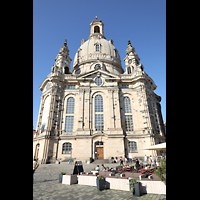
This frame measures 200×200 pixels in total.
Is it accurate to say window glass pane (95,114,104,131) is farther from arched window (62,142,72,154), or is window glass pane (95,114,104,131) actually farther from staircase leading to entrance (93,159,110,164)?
arched window (62,142,72,154)

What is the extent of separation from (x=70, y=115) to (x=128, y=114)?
1308cm

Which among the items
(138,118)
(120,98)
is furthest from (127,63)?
(138,118)

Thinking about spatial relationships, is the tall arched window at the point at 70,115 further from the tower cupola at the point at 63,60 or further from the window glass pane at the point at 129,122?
the window glass pane at the point at 129,122

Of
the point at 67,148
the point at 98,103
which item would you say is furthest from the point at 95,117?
the point at 67,148

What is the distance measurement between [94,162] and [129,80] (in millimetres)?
20355

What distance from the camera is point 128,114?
1141 inches

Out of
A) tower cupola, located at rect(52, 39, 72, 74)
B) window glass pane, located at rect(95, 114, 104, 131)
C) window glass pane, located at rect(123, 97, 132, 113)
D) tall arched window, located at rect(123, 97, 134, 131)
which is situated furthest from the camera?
tower cupola, located at rect(52, 39, 72, 74)

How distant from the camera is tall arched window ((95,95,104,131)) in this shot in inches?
1062

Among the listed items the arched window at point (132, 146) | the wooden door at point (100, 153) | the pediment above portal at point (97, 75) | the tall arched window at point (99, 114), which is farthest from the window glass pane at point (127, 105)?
the wooden door at point (100, 153)

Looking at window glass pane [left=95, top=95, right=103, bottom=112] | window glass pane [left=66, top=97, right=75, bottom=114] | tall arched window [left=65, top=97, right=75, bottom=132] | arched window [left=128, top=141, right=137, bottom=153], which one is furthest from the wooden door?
window glass pane [left=66, top=97, right=75, bottom=114]

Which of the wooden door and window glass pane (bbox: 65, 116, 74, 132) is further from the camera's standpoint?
window glass pane (bbox: 65, 116, 74, 132)

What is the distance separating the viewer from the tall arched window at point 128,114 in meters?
27.9

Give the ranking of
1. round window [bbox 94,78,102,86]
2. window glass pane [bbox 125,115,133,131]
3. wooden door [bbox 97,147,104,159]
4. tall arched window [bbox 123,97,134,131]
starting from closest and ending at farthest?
wooden door [bbox 97,147,104,159] < window glass pane [bbox 125,115,133,131] < tall arched window [bbox 123,97,134,131] < round window [bbox 94,78,102,86]

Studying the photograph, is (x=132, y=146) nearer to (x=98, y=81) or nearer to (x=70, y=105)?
(x=70, y=105)
